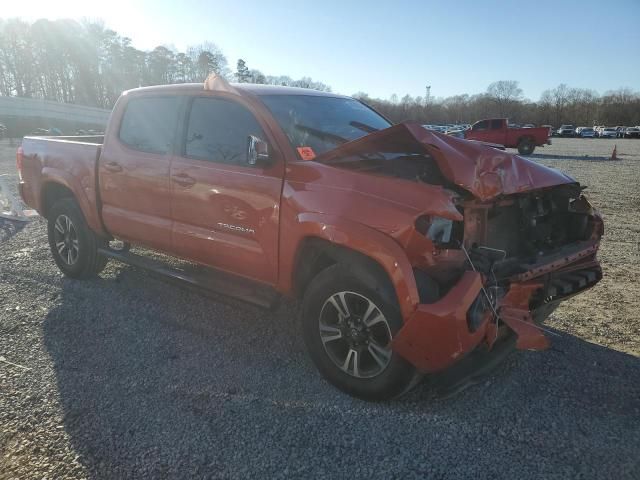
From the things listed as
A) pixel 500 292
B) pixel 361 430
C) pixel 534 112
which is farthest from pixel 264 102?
pixel 534 112

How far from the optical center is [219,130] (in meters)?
3.84

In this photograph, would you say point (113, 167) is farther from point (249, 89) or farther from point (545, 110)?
point (545, 110)

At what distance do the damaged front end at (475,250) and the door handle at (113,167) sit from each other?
234cm

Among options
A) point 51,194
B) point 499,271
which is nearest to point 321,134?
point 499,271

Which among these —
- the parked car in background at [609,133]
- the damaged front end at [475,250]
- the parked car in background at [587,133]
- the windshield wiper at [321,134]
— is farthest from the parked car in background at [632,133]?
the windshield wiper at [321,134]

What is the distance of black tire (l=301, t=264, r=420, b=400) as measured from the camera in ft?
9.41

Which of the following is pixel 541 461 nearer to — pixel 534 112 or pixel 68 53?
pixel 68 53

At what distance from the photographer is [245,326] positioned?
4199mm

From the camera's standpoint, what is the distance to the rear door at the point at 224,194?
11.2 ft

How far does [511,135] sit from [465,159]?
25.6 m

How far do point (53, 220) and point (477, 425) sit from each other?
483 cm

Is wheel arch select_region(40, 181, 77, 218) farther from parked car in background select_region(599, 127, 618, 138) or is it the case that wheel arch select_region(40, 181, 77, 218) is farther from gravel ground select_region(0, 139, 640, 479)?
parked car in background select_region(599, 127, 618, 138)

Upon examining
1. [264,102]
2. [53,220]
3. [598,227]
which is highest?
[264,102]

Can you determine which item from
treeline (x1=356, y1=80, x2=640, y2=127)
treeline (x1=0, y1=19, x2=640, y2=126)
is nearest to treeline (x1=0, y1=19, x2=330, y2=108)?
treeline (x1=0, y1=19, x2=640, y2=126)
